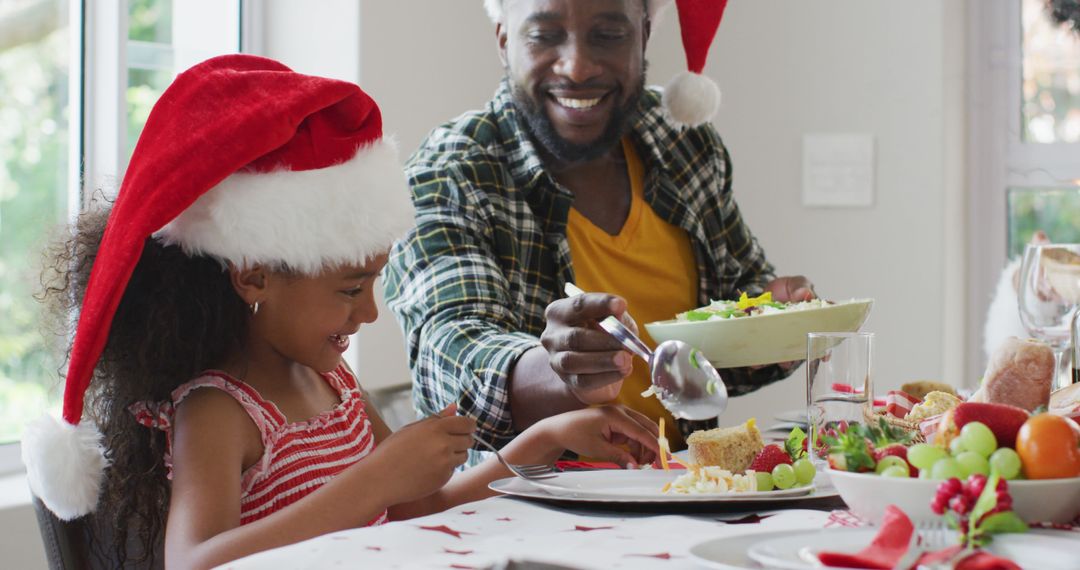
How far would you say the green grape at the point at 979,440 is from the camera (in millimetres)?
780

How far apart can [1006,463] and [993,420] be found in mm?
49

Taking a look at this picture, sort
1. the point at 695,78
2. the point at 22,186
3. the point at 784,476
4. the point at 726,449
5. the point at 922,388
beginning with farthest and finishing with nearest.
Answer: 1. the point at 22,186
2. the point at 695,78
3. the point at 922,388
4. the point at 726,449
5. the point at 784,476

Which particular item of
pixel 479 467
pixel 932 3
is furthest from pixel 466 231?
pixel 932 3

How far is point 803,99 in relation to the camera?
3465 millimetres

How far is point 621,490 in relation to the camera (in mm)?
1048

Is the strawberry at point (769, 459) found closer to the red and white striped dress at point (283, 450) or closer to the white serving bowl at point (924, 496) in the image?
the white serving bowl at point (924, 496)

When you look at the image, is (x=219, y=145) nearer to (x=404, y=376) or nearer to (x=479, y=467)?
(x=479, y=467)

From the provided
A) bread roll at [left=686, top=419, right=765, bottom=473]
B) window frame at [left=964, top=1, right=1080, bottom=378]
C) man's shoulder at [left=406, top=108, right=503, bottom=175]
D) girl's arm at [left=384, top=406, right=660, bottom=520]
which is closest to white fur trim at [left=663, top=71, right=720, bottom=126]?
man's shoulder at [left=406, top=108, right=503, bottom=175]

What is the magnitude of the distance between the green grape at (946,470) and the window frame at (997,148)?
3049 millimetres

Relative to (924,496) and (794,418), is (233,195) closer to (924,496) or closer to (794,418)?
(924,496)

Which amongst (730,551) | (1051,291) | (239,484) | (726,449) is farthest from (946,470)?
(1051,291)

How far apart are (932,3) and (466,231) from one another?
2130 millimetres

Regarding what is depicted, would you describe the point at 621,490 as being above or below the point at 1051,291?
below

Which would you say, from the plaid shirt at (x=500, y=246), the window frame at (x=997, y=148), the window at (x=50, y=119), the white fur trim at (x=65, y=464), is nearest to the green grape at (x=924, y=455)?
the white fur trim at (x=65, y=464)
